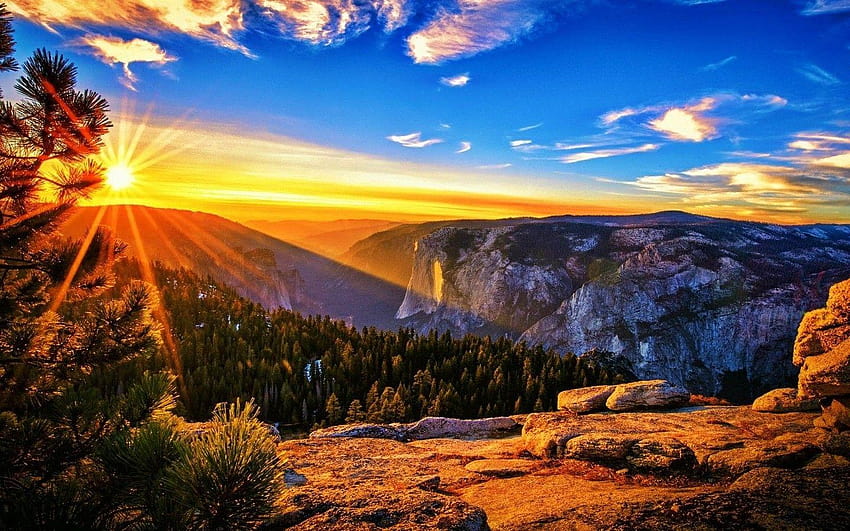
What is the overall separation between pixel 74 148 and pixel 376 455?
17.6 m

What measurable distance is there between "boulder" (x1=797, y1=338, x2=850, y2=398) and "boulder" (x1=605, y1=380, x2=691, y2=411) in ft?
37.1

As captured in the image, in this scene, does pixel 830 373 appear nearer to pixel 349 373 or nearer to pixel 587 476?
pixel 587 476

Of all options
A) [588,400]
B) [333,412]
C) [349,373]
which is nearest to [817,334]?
[588,400]

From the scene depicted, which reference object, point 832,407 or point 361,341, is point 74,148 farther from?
point 361,341

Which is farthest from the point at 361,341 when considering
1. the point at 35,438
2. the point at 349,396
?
the point at 35,438

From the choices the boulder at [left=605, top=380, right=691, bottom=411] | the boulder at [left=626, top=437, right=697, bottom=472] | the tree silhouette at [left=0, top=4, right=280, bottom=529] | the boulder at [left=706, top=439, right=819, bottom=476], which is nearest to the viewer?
the tree silhouette at [left=0, top=4, right=280, bottom=529]

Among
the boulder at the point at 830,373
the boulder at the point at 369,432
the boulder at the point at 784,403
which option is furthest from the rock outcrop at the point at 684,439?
the boulder at the point at 369,432

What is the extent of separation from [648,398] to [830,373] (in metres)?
13.1

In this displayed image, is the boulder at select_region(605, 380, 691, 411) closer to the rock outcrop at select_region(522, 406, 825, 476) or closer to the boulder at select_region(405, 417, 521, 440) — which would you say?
the rock outcrop at select_region(522, 406, 825, 476)

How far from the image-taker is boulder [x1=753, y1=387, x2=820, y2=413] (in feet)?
71.9

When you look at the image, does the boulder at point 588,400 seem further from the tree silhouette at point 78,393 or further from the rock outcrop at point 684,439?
the tree silhouette at point 78,393

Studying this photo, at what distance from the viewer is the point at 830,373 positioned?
17.0m

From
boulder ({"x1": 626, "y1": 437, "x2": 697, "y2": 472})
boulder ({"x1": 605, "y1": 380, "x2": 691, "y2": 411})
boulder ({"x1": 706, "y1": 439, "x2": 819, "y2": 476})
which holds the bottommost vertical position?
boulder ({"x1": 605, "y1": 380, "x2": 691, "y2": 411})

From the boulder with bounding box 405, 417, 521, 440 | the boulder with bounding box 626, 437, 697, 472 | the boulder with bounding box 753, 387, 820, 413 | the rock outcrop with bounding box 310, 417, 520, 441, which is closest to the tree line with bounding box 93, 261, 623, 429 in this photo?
the rock outcrop with bounding box 310, 417, 520, 441
